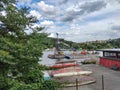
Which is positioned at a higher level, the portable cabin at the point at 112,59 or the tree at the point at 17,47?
the tree at the point at 17,47

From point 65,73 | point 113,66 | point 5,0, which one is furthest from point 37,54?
point 113,66

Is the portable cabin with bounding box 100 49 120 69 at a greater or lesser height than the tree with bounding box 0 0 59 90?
lesser

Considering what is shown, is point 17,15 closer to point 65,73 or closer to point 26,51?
point 26,51

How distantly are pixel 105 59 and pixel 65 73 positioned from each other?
11.8 metres

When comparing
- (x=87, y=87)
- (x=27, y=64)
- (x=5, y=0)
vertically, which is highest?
(x=5, y=0)

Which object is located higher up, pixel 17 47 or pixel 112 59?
pixel 17 47

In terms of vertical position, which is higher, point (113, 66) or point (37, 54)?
point (37, 54)

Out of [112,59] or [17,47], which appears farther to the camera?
[112,59]

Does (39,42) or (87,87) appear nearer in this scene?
(39,42)

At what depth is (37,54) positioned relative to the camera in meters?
8.12

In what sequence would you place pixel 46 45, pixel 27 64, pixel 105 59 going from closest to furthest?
1. pixel 27 64
2. pixel 46 45
3. pixel 105 59

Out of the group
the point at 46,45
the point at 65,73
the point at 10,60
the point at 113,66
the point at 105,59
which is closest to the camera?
the point at 10,60

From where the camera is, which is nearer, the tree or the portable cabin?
the tree

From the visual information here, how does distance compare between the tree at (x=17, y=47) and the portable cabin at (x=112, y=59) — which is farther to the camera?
the portable cabin at (x=112, y=59)
